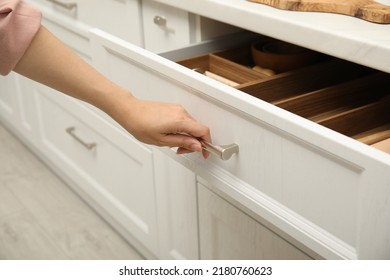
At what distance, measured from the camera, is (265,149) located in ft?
2.14

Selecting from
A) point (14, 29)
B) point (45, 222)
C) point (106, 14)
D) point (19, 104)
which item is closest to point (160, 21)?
point (106, 14)

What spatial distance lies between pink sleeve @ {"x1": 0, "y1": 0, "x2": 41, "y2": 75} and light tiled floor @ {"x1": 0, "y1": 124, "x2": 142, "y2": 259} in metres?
0.74

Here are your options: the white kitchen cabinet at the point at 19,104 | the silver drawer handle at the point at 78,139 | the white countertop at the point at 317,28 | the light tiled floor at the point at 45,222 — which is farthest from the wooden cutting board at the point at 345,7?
the white kitchen cabinet at the point at 19,104

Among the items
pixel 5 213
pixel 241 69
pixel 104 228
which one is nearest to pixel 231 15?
pixel 241 69

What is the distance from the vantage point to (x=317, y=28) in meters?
0.71

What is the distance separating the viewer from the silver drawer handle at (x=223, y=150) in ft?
2.23

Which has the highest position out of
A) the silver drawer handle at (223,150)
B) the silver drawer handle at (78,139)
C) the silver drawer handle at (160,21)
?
the silver drawer handle at (160,21)

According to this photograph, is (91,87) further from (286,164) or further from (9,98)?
(9,98)

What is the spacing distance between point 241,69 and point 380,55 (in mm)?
286

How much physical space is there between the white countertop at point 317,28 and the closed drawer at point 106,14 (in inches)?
10.0

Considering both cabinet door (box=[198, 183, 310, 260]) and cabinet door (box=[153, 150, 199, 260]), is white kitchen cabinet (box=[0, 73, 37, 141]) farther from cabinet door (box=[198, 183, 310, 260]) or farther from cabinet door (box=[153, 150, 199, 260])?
cabinet door (box=[198, 183, 310, 260])

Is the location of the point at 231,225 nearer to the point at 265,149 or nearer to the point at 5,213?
the point at 265,149

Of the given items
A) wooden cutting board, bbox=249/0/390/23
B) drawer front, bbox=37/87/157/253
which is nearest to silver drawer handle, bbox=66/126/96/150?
drawer front, bbox=37/87/157/253

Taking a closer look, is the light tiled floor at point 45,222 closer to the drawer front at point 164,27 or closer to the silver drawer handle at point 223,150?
the drawer front at point 164,27
